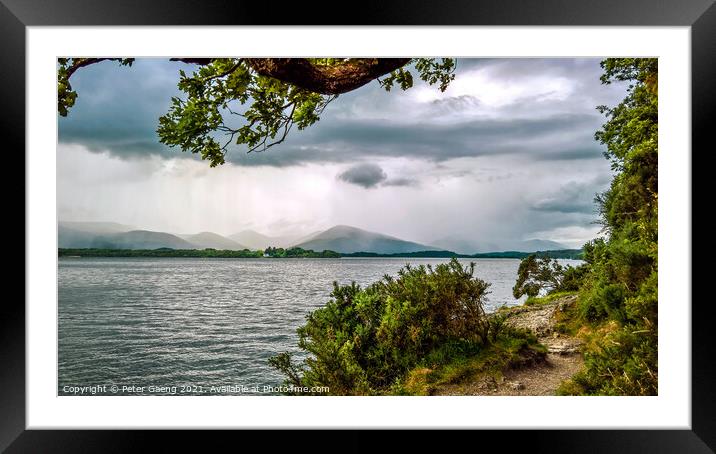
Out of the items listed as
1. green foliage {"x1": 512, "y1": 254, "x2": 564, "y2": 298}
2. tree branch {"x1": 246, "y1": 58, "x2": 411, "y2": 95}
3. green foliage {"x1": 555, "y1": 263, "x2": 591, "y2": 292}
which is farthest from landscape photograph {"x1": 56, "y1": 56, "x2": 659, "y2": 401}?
tree branch {"x1": 246, "y1": 58, "x2": 411, "y2": 95}

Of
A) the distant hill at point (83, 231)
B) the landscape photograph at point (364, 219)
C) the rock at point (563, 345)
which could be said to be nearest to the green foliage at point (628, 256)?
the landscape photograph at point (364, 219)

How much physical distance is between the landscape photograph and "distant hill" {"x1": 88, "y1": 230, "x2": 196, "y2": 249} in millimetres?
16

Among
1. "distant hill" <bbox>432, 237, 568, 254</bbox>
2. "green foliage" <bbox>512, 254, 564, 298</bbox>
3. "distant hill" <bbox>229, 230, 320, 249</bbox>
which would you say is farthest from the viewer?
"green foliage" <bbox>512, 254, 564, 298</bbox>

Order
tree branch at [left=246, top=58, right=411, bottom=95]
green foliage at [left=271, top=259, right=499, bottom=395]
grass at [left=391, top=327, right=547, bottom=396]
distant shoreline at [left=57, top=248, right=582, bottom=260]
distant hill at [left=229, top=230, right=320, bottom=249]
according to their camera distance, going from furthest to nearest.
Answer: distant hill at [left=229, top=230, right=320, bottom=249], distant shoreline at [left=57, top=248, right=582, bottom=260], green foliage at [left=271, top=259, right=499, bottom=395], grass at [left=391, top=327, right=547, bottom=396], tree branch at [left=246, top=58, right=411, bottom=95]

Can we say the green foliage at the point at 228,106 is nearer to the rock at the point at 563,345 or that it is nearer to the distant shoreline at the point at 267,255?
the distant shoreline at the point at 267,255

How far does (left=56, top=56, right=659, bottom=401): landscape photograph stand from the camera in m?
3.29

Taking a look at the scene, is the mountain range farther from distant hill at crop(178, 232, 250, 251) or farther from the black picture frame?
the black picture frame

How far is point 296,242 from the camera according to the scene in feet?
14.3
